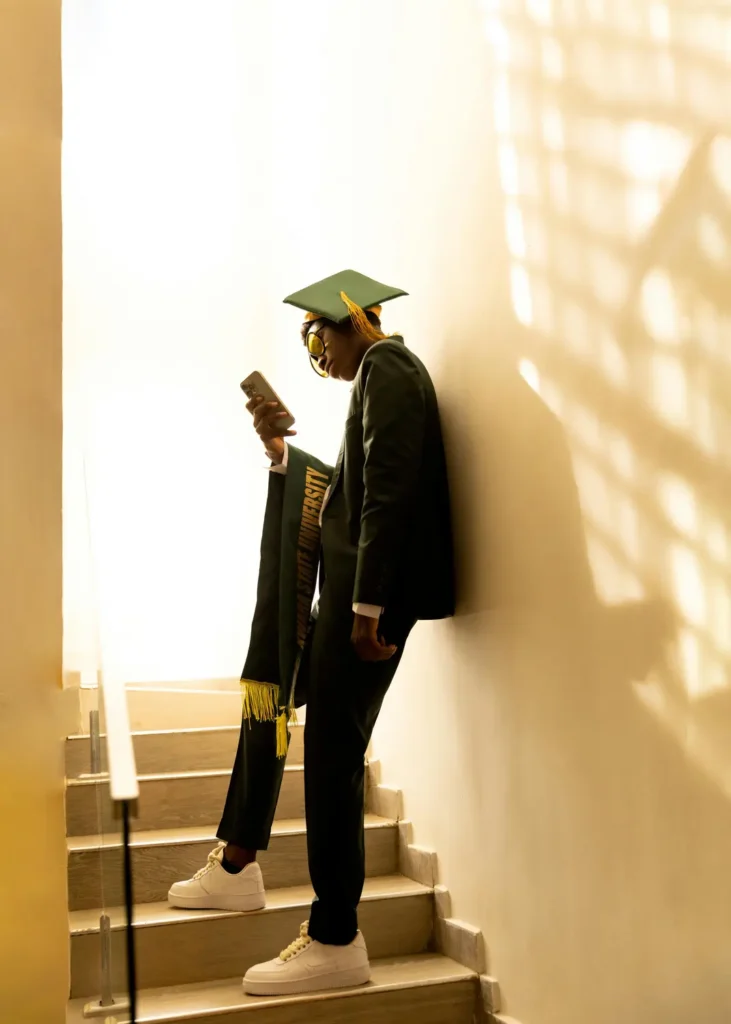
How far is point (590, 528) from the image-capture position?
2.02 metres

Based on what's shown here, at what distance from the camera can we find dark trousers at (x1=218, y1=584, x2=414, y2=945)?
2342 millimetres

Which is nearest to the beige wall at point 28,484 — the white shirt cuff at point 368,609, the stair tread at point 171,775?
the stair tread at point 171,775

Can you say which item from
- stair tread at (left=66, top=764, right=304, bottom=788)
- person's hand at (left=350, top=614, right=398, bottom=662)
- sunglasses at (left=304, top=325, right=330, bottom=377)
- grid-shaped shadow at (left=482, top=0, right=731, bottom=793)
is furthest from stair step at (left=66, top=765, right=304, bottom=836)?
grid-shaped shadow at (left=482, top=0, right=731, bottom=793)

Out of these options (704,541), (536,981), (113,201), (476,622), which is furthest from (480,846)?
(113,201)

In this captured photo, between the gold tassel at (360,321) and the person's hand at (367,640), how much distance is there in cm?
76

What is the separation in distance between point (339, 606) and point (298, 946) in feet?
2.55

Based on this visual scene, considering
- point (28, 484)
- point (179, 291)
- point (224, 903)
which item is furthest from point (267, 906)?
point (179, 291)

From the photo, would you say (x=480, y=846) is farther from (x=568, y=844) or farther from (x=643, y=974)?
(x=643, y=974)

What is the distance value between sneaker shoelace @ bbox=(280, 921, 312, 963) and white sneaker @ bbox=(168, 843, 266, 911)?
23 centimetres

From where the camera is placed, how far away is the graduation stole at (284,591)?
255cm

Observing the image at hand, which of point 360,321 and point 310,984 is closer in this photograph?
point 310,984

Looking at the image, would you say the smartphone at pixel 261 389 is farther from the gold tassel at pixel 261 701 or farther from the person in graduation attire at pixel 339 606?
the gold tassel at pixel 261 701

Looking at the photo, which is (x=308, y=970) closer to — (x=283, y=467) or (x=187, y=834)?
(x=187, y=834)

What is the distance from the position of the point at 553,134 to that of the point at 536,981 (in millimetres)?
1797
